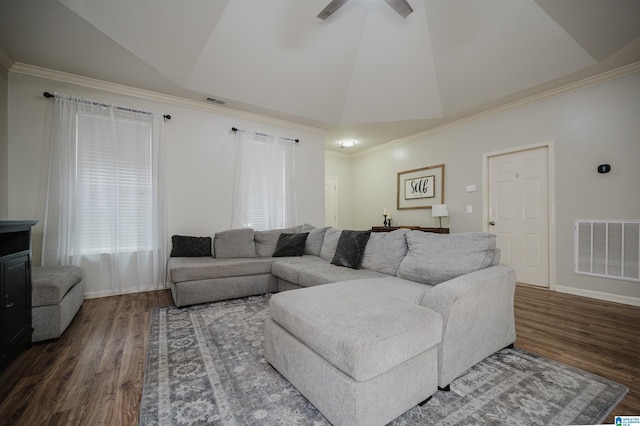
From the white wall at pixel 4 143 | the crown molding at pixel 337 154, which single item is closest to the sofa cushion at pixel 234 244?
the white wall at pixel 4 143

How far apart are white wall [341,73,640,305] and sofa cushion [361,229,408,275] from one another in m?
2.65

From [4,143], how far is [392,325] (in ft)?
14.7

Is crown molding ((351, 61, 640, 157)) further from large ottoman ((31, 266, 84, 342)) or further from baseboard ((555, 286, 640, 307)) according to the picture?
large ottoman ((31, 266, 84, 342))

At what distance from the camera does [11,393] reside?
1.49 m

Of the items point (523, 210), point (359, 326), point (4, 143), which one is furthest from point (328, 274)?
point (4, 143)

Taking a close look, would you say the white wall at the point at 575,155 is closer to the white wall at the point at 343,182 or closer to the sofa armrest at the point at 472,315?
the sofa armrest at the point at 472,315

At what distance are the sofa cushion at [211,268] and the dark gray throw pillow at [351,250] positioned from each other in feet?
3.35

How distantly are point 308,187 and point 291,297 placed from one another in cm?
370

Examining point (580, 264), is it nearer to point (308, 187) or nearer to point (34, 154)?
point (308, 187)

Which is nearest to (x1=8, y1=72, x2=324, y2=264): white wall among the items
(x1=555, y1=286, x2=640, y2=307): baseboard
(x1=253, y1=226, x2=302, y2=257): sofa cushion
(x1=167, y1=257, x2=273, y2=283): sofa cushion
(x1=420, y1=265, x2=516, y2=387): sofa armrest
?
(x1=253, y1=226, x2=302, y2=257): sofa cushion

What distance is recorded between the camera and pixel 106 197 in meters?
3.43

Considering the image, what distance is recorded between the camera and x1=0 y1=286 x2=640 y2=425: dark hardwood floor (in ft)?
4.53

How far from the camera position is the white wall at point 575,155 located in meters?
3.09

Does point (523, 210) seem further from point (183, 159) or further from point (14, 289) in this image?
point (14, 289)
